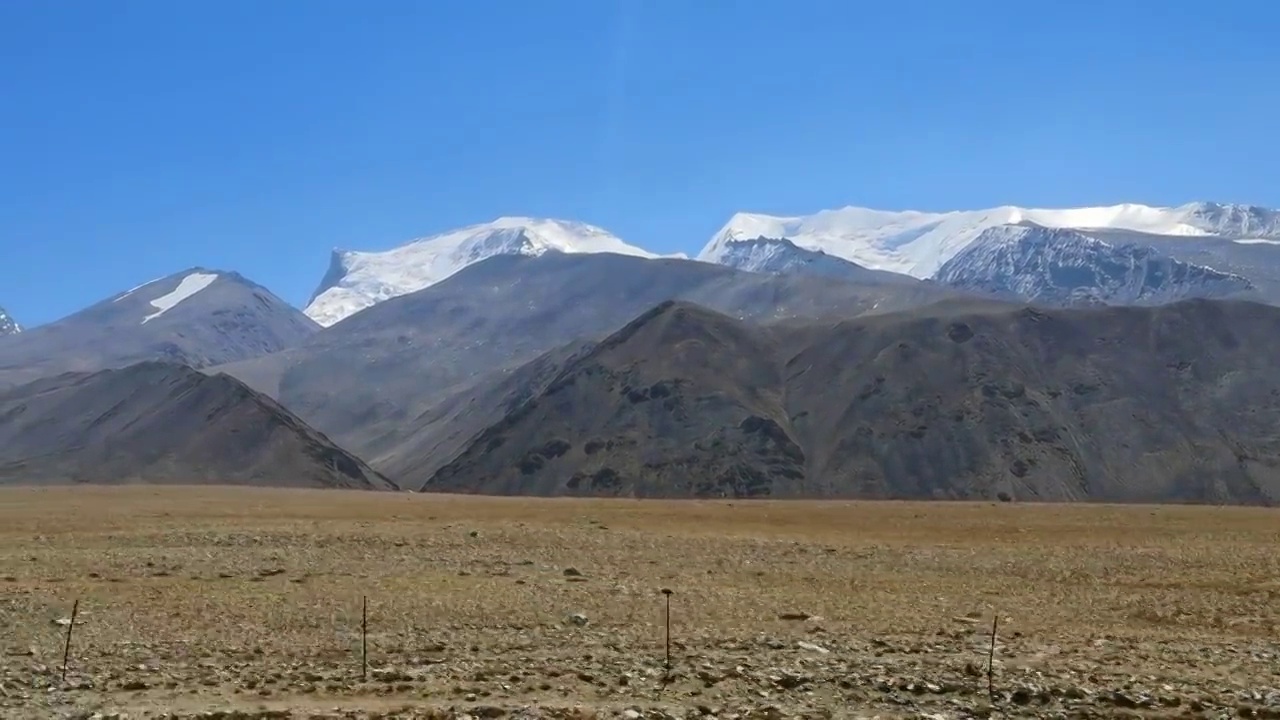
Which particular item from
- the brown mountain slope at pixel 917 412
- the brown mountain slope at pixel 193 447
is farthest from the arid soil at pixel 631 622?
the brown mountain slope at pixel 193 447

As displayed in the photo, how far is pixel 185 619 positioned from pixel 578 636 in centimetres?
796

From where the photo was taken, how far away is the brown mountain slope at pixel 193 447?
142125 millimetres

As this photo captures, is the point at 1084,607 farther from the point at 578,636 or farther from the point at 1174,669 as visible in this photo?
the point at 578,636

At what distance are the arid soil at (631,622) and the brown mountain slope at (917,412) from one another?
3130 inches

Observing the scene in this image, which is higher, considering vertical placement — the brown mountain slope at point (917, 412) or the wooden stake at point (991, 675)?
the brown mountain slope at point (917, 412)

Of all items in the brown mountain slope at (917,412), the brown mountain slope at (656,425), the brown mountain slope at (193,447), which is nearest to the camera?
the brown mountain slope at (917,412)

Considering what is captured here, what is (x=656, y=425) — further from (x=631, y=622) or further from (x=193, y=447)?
(x=631, y=622)

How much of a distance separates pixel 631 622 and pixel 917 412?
116998 mm

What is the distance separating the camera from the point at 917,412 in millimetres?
137125

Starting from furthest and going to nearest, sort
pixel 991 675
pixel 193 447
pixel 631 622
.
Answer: pixel 193 447 < pixel 631 622 < pixel 991 675

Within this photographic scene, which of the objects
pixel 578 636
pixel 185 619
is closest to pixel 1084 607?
pixel 578 636

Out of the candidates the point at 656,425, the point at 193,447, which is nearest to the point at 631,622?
the point at 656,425

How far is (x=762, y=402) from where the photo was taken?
146250mm

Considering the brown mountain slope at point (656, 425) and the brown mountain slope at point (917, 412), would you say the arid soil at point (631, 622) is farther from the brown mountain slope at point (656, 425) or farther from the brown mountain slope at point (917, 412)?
the brown mountain slope at point (656, 425)
